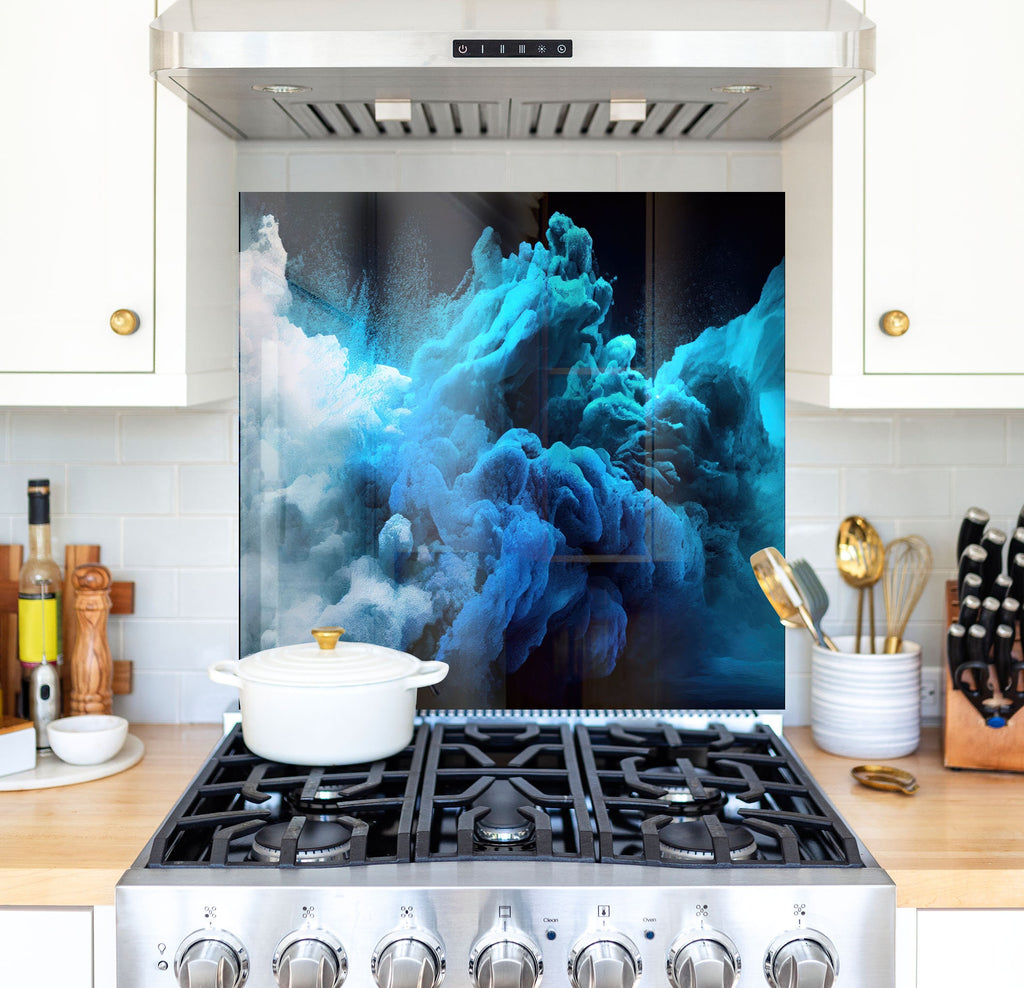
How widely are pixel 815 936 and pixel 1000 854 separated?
0.96 feet

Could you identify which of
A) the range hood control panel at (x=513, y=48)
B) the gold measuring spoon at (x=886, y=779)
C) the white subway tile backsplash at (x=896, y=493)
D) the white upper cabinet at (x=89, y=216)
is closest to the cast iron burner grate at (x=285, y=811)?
the white upper cabinet at (x=89, y=216)

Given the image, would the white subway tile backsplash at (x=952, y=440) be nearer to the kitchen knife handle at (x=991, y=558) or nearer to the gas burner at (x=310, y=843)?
the kitchen knife handle at (x=991, y=558)

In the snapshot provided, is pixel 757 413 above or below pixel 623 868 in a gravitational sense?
above

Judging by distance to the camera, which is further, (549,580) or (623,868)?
(549,580)

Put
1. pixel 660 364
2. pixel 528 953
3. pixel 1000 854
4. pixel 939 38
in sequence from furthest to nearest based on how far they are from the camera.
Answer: pixel 660 364
pixel 939 38
pixel 1000 854
pixel 528 953

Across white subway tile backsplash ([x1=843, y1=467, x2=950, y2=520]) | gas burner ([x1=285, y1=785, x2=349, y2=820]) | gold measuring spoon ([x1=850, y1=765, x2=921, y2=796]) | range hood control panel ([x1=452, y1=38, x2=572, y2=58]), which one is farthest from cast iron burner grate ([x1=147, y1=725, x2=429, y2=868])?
range hood control panel ([x1=452, y1=38, x2=572, y2=58])

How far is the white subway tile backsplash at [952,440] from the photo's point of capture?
2127mm

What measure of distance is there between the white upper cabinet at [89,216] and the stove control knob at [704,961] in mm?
1049

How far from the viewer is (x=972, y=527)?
192cm

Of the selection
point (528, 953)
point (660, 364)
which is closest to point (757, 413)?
point (660, 364)

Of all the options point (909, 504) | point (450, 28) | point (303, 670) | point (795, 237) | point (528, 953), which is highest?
point (450, 28)

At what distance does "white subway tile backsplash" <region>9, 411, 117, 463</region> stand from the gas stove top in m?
0.80

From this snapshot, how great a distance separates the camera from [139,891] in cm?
144

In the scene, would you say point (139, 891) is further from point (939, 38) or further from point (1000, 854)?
point (939, 38)
